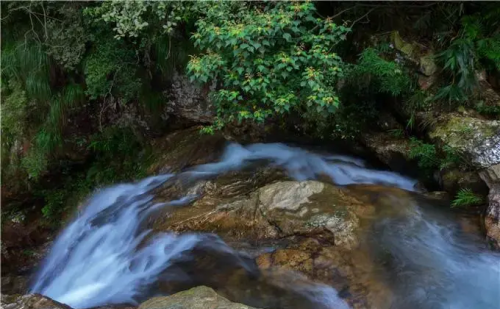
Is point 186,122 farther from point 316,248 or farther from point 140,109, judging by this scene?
point 316,248

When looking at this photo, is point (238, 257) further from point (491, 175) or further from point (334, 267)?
point (491, 175)

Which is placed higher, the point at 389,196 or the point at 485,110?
the point at 485,110

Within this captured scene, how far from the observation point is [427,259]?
156 inches

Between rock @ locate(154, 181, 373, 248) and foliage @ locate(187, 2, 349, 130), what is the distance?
988mm

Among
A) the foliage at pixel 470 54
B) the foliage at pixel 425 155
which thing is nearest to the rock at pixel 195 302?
the foliage at pixel 425 155

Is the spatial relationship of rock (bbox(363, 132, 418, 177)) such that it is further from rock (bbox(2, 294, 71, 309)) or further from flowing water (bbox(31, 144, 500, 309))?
rock (bbox(2, 294, 71, 309))

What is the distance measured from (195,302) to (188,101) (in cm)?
447

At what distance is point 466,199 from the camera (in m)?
4.44

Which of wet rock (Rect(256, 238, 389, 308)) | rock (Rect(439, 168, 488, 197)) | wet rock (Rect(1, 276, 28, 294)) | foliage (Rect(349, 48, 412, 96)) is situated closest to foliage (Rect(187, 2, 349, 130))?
foliage (Rect(349, 48, 412, 96))

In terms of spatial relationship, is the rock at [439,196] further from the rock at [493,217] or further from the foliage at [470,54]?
the foliage at [470,54]

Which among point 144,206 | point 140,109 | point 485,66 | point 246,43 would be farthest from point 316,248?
point 140,109

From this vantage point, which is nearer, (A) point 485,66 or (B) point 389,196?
(B) point 389,196

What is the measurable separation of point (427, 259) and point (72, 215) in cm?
563

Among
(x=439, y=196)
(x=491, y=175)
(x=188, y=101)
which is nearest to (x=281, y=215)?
(x=439, y=196)
